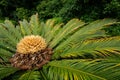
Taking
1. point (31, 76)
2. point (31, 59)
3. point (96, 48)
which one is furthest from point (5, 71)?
point (96, 48)

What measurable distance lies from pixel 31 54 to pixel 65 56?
2.20 ft

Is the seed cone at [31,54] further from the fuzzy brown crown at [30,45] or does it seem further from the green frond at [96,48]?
the green frond at [96,48]

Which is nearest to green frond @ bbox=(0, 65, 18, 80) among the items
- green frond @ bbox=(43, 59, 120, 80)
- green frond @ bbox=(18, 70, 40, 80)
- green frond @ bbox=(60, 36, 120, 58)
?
green frond @ bbox=(18, 70, 40, 80)

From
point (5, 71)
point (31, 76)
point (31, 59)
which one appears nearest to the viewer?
point (31, 76)

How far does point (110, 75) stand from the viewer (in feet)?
14.7

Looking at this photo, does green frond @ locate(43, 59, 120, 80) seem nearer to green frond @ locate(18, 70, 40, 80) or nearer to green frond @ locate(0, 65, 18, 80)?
green frond @ locate(18, 70, 40, 80)

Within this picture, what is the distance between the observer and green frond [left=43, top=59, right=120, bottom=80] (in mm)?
4535

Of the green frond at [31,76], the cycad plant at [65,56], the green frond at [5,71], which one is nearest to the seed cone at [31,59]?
the cycad plant at [65,56]

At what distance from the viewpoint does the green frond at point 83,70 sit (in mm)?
4535

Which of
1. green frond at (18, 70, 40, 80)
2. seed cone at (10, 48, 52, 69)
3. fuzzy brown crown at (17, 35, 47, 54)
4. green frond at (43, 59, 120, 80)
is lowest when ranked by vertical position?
green frond at (43, 59, 120, 80)

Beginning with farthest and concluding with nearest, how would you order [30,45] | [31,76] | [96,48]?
1. [30,45]
2. [96,48]
3. [31,76]

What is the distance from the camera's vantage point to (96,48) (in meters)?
5.25

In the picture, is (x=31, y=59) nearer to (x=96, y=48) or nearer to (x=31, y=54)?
(x=31, y=54)

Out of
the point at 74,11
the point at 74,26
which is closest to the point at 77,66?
the point at 74,26
